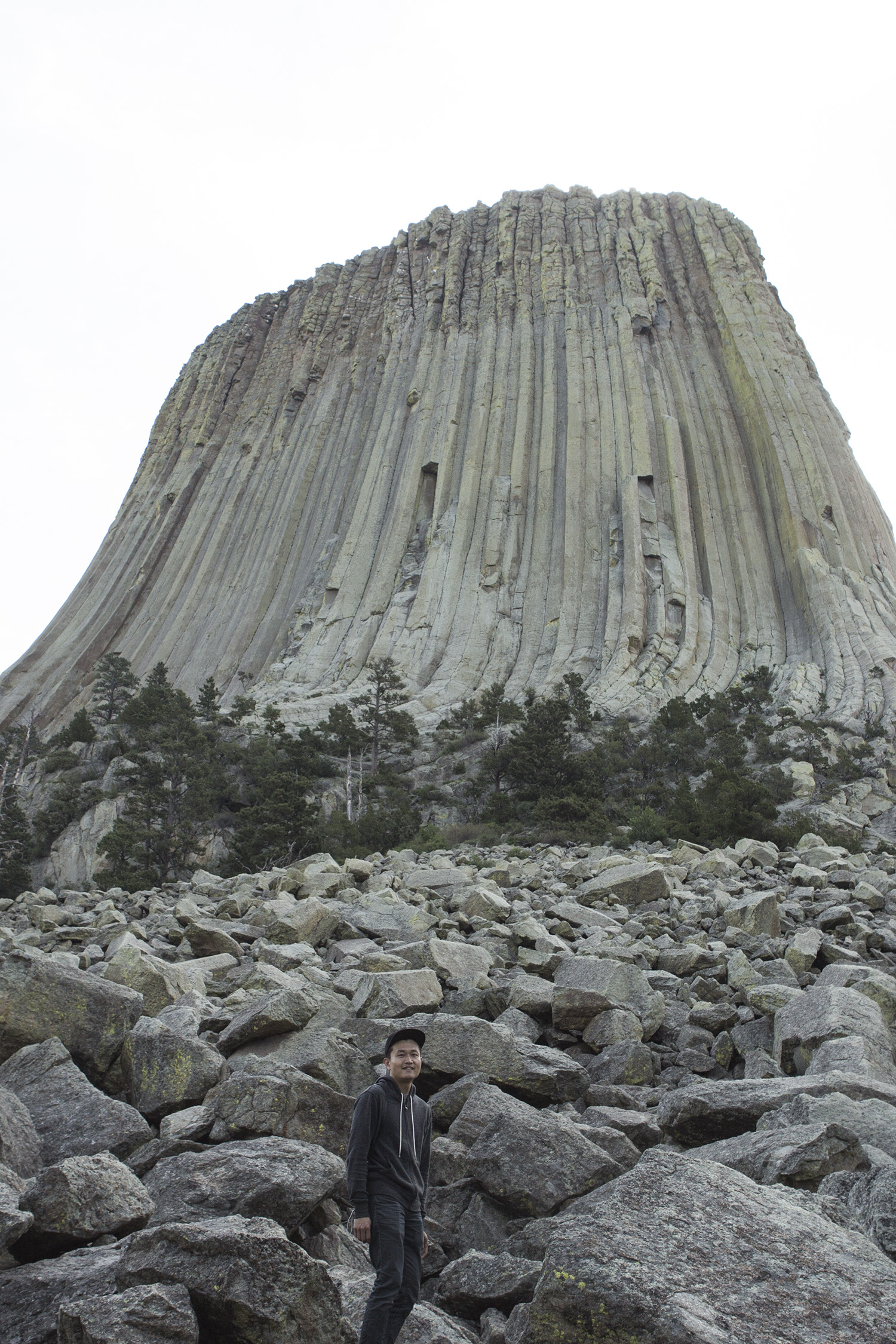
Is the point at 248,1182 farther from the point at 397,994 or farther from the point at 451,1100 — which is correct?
the point at 397,994

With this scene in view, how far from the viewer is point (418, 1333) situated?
3.10 m

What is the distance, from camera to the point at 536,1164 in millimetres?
→ 4039

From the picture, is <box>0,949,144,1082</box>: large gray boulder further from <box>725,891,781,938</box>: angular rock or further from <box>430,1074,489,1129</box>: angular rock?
<box>725,891,781,938</box>: angular rock

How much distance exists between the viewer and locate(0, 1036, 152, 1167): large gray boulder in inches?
168

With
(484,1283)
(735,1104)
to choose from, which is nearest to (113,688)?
(735,1104)

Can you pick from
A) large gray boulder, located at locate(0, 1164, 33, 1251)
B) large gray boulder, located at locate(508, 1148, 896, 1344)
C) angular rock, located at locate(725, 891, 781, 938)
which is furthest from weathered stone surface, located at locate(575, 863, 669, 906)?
large gray boulder, located at locate(0, 1164, 33, 1251)

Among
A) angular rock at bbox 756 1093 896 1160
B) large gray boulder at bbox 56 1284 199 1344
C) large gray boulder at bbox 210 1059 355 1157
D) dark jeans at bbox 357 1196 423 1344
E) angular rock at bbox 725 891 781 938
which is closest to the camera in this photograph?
large gray boulder at bbox 56 1284 199 1344

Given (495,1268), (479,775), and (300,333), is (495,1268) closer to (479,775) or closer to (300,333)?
(479,775)

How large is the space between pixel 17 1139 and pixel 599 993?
12.2 feet

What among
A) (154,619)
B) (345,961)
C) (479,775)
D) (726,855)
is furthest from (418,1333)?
(154,619)

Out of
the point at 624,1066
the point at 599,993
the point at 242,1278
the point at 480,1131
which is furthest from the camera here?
the point at 599,993

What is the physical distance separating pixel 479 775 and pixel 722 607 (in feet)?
59.4

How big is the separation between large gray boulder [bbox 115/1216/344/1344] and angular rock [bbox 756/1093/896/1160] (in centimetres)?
229

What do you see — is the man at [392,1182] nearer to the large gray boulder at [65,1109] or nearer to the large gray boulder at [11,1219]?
the large gray boulder at [11,1219]
